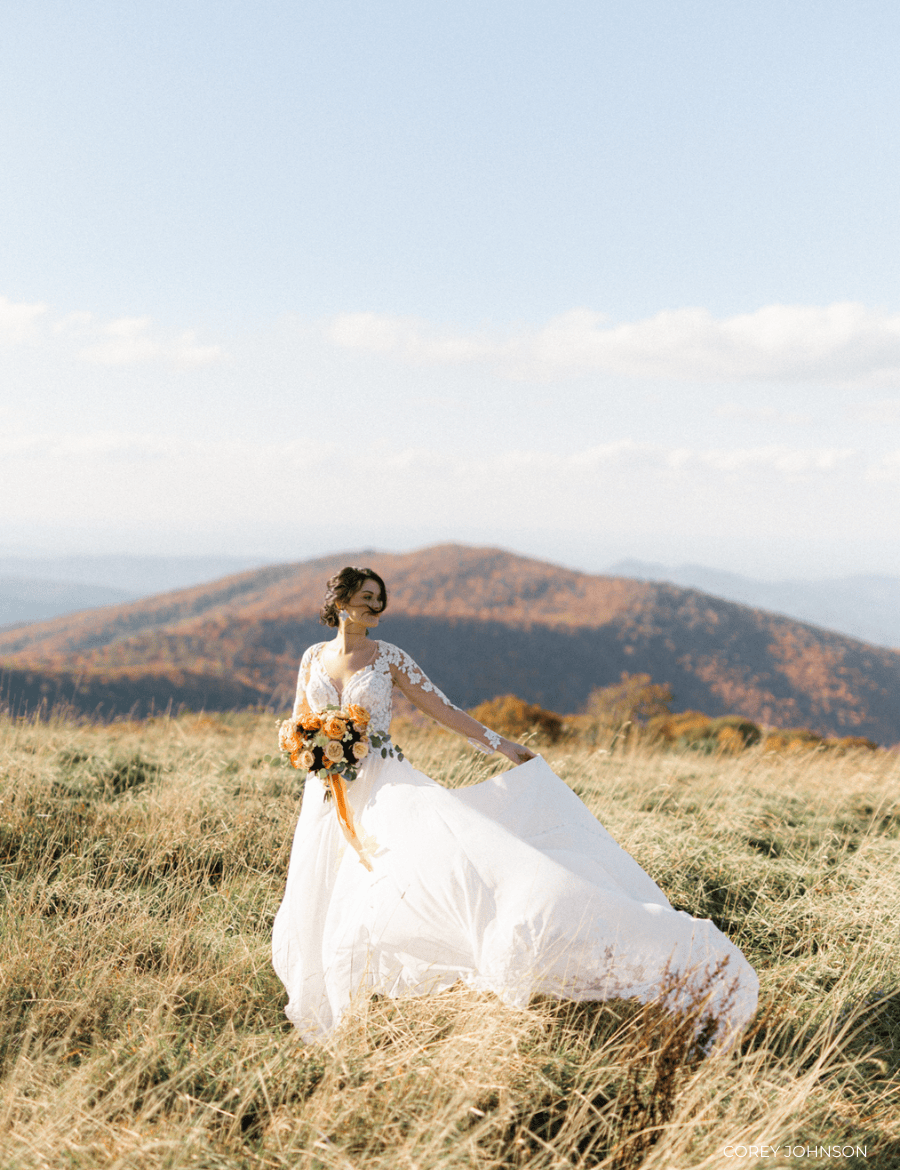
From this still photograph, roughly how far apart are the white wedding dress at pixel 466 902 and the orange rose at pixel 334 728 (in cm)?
24

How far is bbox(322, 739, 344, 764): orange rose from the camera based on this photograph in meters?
3.88

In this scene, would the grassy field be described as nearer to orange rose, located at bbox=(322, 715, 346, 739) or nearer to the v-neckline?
orange rose, located at bbox=(322, 715, 346, 739)

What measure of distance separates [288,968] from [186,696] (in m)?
42.3

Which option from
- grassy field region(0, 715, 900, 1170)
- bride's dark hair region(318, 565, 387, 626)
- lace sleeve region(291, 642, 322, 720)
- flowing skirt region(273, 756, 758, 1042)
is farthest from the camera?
lace sleeve region(291, 642, 322, 720)

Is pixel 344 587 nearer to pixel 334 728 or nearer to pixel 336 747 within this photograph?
pixel 334 728

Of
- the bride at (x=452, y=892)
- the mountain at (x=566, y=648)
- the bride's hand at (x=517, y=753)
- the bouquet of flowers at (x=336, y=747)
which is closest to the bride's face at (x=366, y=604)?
the bride at (x=452, y=892)

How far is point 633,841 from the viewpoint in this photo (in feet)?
18.1

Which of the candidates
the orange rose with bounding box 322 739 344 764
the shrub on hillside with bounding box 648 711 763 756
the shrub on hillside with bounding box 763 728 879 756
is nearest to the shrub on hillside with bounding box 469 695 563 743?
the shrub on hillside with bounding box 648 711 763 756

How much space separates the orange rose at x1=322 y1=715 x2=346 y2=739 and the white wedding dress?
0.79 ft

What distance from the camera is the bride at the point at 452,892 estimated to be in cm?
322

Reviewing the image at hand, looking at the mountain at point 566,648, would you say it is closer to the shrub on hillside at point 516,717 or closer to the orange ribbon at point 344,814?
the shrub on hillside at point 516,717

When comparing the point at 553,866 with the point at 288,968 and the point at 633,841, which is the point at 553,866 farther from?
the point at 633,841

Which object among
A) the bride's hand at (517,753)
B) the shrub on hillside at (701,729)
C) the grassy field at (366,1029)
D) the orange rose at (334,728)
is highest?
the orange rose at (334,728)

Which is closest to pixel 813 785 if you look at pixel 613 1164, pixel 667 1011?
pixel 667 1011
